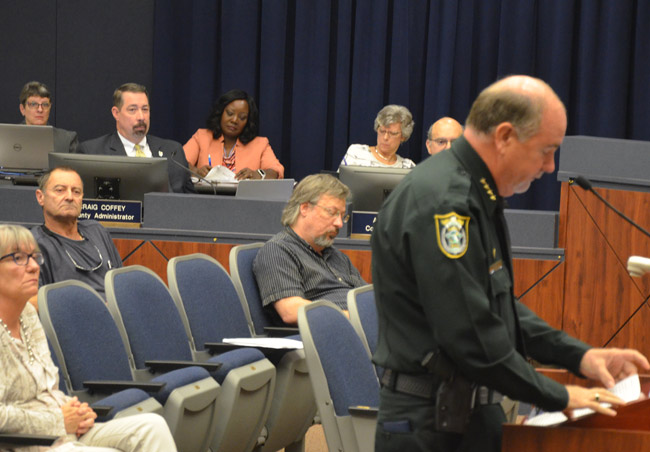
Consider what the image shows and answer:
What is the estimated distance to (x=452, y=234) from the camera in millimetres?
1680

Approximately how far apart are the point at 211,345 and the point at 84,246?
1128 mm

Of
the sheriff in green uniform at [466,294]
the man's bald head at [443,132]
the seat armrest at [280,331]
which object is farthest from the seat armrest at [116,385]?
the man's bald head at [443,132]

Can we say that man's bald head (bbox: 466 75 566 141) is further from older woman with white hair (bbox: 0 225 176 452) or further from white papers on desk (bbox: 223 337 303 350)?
white papers on desk (bbox: 223 337 303 350)

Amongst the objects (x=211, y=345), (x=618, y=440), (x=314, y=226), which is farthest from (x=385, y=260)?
(x=314, y=226)

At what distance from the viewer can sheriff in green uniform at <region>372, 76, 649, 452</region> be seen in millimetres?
1673

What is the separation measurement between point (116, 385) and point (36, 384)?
33 cm

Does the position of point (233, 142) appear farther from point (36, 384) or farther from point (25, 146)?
point (36, 384)

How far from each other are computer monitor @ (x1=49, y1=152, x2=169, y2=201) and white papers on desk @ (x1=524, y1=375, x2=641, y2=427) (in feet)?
11.6

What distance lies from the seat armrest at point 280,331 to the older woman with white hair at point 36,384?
112 centimetres

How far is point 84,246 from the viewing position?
4.39 m

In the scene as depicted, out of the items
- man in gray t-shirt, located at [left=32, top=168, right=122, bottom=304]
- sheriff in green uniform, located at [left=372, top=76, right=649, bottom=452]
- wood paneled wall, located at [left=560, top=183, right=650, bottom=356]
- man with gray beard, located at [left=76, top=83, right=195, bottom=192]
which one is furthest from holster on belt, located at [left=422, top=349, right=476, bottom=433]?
man with gray beard, located at [left=76, top=83, right=195, bottom=192]

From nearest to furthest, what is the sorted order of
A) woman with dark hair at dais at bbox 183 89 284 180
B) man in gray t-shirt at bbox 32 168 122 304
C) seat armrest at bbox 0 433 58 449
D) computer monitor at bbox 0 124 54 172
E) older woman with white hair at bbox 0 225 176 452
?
seat armrest at bbox 0 433 58 449, older woman with white hair at bbox 0 225 176 452, man in gray t-shirt at bbox 32 168 122 304, computer monitor at bbox 0 124 54 172, woman with dark hair at dais at bbox 183 89 284 180

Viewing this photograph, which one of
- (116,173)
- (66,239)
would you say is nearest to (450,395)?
(66,239)

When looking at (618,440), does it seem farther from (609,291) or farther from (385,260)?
(609,291)
